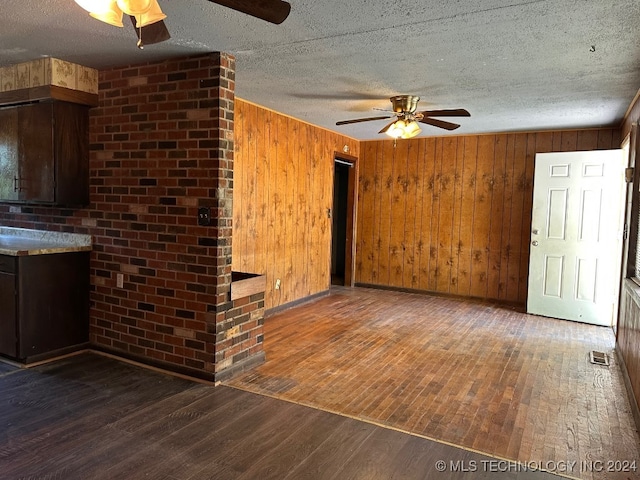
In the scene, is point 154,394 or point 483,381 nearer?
point 154,394

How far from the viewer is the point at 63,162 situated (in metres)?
3.55

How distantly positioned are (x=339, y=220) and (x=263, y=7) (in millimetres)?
6501

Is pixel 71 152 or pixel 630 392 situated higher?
pixel 71 152

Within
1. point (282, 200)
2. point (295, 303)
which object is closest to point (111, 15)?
point (282, 200)

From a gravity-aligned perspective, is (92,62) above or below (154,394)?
above

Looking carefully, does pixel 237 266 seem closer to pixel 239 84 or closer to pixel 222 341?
pixel 222 341

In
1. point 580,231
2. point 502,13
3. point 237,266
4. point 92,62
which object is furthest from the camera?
point 580,231

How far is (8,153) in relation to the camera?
3762 mm

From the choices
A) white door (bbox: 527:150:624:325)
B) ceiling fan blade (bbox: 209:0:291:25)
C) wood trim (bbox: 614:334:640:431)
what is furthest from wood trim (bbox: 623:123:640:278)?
ceiling fan blade (bbox: 209:0:291:25)

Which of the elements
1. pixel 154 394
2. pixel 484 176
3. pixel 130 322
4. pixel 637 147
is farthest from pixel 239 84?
pixel 484 176

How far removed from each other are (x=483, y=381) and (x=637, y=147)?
2.36 metres

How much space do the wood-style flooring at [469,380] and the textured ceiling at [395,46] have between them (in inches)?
89.8

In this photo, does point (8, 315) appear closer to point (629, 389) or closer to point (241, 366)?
point (241, 366)

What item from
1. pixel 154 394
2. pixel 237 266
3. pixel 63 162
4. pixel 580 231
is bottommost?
pixel 154 394
